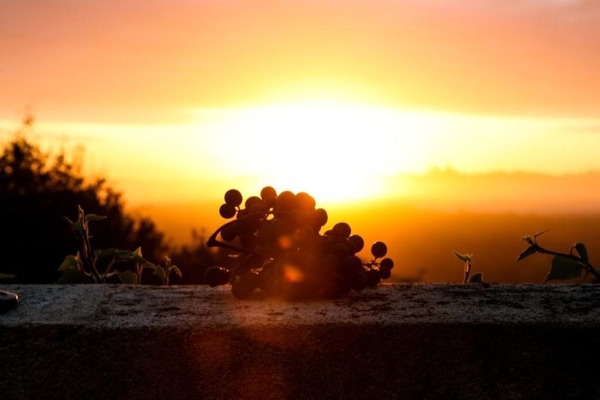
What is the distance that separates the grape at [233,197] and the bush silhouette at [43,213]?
514 cm

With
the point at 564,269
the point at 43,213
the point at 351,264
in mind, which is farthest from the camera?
the point at 43,213

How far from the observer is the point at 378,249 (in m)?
2.57

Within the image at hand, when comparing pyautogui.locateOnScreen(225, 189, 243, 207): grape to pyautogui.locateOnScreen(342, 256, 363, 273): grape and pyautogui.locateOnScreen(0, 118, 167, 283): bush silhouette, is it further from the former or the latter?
pyautogui.locateOnScreen(0, 118, 167, 283): bush silhouette

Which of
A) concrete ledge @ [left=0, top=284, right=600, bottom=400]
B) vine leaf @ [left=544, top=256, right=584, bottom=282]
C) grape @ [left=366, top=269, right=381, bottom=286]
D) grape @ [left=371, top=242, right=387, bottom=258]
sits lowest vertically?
concrete ledge @ [left=0, top=284, right=600, bottom=400]

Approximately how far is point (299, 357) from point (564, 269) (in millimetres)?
1176

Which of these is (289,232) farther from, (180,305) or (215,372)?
(215,372)

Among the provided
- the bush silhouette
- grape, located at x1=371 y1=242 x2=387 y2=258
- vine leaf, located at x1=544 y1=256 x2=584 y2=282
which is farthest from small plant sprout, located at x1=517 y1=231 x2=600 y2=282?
the bush silhouette

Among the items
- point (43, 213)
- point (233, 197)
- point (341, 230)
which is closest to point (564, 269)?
point (341, 230)

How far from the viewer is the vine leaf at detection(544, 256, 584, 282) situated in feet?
8.50

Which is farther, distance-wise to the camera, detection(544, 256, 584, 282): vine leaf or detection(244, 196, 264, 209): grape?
detection(544, 256, 584, 282): vine leaf

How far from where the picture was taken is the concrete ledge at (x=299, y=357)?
186 cm

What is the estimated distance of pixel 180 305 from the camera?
2.14m

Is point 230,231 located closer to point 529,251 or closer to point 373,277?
point 373,277

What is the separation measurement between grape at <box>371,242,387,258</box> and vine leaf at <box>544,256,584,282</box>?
0.58 m
